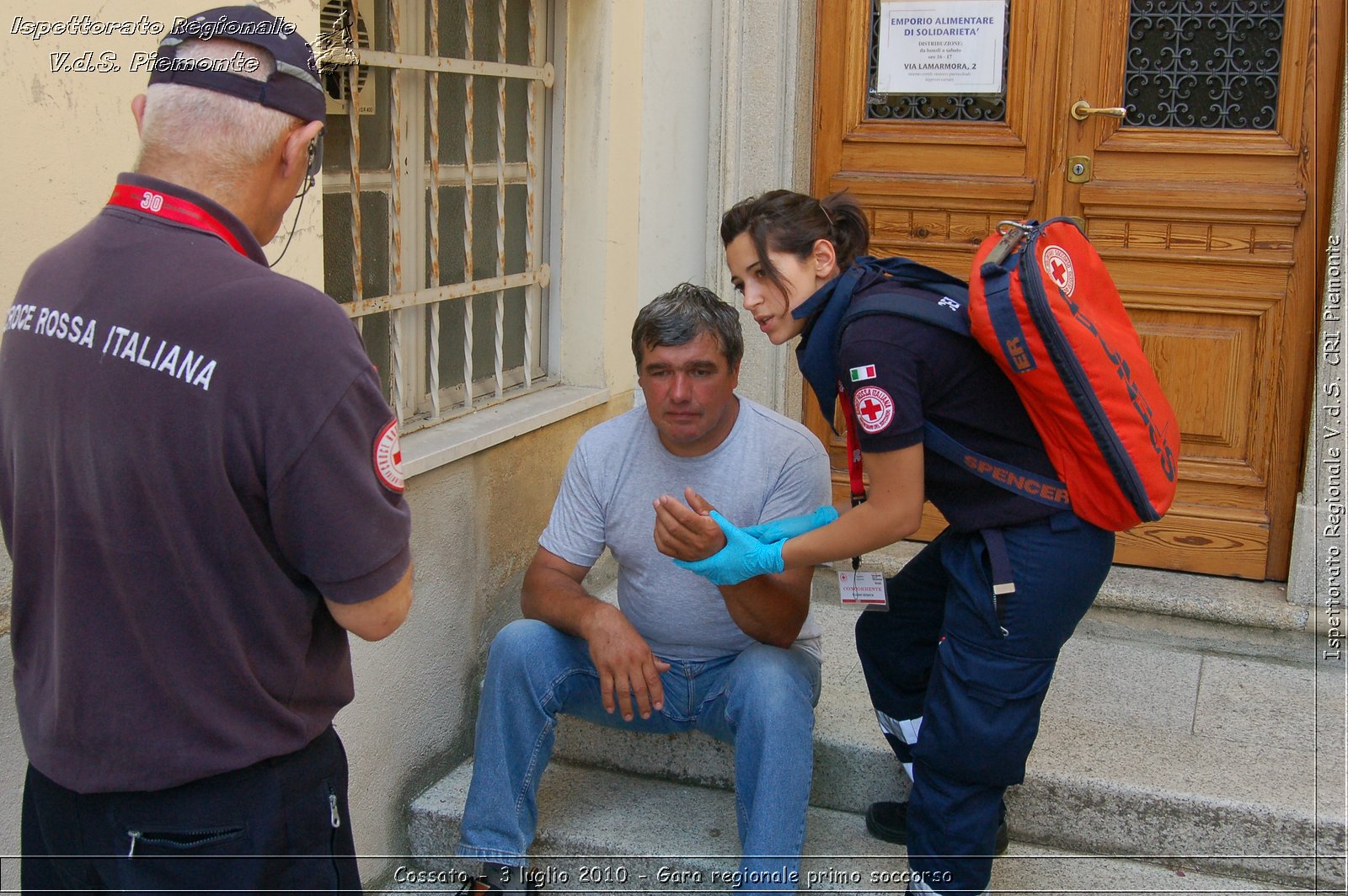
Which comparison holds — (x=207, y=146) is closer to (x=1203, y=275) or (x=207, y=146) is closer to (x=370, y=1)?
(x=370, y=1)

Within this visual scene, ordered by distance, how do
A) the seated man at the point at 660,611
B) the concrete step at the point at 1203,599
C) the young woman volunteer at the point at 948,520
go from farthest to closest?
the concrete step at the point at 1203,599
the seated man at the point at 660,611
the young woman volunteer at the point at 948,520

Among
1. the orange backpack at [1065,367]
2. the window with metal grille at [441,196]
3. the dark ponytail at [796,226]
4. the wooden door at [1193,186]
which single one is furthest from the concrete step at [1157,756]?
the dark ponytail at [796,226]

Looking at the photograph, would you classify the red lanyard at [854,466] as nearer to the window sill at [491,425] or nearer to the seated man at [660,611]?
the seated man at [660,611]

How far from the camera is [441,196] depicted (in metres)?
3.34

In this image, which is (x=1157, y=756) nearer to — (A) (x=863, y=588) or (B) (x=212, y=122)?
(A) (x=863, y=588)

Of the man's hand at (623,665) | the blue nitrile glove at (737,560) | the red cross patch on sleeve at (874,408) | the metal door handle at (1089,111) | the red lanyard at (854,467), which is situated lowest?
the man's hand at (623,665)

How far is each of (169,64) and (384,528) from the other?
0.63 m

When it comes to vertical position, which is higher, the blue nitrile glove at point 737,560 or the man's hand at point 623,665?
the blue nitrile glove at point 737,560

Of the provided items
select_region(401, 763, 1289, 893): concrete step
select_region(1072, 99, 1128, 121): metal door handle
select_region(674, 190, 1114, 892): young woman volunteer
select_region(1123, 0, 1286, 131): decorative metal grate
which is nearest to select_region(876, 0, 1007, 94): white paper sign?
select_region(1072, 99, 1128, 121): metal door handle

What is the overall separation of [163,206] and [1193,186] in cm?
321

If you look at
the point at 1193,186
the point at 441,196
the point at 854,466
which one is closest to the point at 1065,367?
the point at 854,466

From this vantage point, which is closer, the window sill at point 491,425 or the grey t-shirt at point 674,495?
the grey t-shirt at point 674,495

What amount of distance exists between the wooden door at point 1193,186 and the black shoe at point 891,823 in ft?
4.56

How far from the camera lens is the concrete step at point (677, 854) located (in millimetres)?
2814
